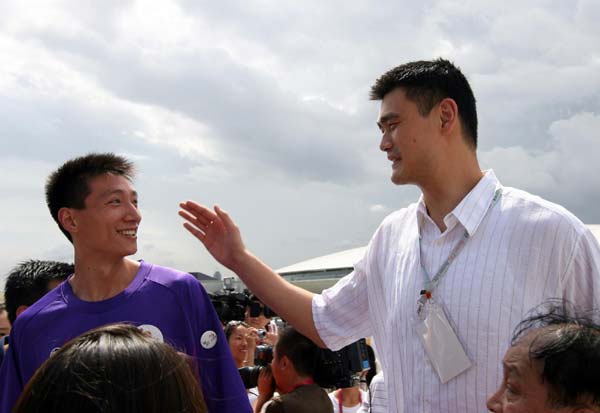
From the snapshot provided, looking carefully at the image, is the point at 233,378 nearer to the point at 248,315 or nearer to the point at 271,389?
the point at 271,389

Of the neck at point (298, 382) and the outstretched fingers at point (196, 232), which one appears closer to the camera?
the outstretched fingers at point (196, 232)

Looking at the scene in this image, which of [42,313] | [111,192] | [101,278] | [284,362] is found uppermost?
[111,192]

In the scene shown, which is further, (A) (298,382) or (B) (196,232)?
(A) (298,382)

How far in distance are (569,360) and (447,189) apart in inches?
37.3

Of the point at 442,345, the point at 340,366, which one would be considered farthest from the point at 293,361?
the point at 442,345

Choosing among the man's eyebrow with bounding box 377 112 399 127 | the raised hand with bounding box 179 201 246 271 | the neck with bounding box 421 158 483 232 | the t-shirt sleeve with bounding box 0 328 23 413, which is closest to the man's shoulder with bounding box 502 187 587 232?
the neck with bounding box 421 158 483 232

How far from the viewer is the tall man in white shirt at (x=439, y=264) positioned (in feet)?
6.83

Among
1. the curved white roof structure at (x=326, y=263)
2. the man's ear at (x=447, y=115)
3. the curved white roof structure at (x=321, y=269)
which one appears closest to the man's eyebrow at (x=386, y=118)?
the man's ear at (x=447, y=115)

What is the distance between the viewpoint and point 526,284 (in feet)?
6.91

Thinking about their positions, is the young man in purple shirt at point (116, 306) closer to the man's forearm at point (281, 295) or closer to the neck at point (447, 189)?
the man's forearm at point (281, 295)

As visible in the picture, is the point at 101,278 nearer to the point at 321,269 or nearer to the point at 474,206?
the point at 474,206

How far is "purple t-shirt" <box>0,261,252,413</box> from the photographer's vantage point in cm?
255

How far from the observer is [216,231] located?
113 inches

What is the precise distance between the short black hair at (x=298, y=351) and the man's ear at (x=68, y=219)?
1.49 meters
